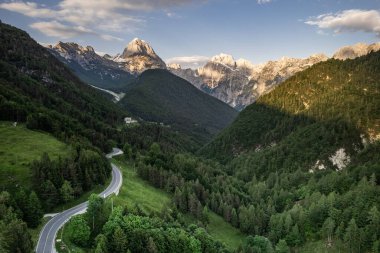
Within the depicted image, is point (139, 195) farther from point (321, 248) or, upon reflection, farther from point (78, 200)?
point (321, 248)

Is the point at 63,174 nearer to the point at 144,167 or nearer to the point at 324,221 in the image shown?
the point at 144,167

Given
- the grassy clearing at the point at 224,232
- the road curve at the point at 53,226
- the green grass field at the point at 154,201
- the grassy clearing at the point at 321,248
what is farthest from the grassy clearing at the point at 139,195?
the grassy clearing at the point at 321,248

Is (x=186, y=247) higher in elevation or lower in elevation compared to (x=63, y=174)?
lower

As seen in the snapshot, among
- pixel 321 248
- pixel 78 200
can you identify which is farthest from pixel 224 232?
pixel 78 200

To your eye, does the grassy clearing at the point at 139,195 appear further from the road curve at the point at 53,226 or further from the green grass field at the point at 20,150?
the green grass field at the point at 20,150

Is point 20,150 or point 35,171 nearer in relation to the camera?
point 35,171

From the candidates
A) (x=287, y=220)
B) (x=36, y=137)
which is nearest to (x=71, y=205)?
(x=36, y=137)
